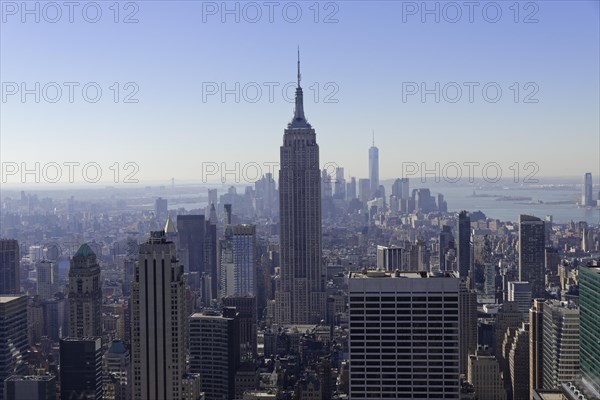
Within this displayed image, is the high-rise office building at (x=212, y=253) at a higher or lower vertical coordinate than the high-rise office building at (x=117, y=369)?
higher

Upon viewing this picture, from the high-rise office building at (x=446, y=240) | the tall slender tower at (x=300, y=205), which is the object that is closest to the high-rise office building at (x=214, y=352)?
the high-rise office building at (x=446, y=240)

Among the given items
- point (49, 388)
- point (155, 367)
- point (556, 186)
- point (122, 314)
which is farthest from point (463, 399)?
point (122, 314)

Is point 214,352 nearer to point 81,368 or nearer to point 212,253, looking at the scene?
point 81,368

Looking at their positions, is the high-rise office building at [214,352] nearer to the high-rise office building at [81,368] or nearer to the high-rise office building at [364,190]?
the high-rise office building at [81,368]

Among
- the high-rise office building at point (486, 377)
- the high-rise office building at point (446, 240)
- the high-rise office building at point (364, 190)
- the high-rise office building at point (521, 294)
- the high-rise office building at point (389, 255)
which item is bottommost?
the high-rise office building at point (486, 377)

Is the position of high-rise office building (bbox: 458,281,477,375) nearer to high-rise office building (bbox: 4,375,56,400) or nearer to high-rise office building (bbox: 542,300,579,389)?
high-rise office building (bbox: 542,300,579,389)
